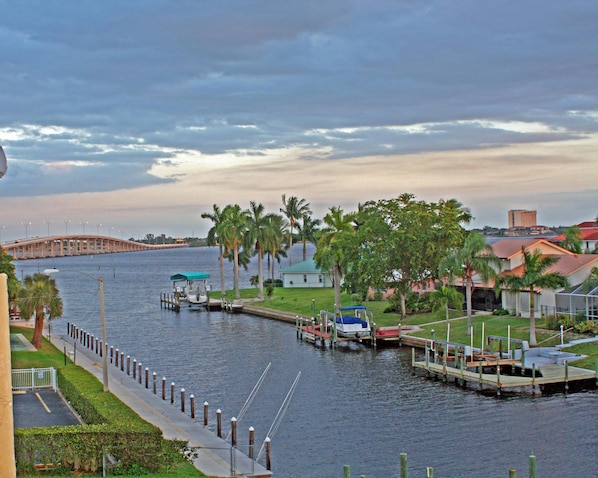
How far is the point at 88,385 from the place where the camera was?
3950cm

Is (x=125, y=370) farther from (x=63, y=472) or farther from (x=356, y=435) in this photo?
(x=63, y=472)

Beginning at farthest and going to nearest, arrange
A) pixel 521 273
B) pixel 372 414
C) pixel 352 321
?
pixel 352 321, pixel 521 273, pixel 372 414

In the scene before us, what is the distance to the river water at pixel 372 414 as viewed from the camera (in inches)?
1166

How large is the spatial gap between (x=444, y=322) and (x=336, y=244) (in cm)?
1522

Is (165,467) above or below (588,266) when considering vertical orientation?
below

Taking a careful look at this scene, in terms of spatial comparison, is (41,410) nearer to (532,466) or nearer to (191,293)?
(532,466)

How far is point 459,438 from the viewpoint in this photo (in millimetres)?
32750

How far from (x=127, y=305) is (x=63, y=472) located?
Answer: 92.3m

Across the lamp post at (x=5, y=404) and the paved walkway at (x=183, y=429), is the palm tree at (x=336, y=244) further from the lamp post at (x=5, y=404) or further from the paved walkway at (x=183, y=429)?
the lamp post at (x=5, y=404)

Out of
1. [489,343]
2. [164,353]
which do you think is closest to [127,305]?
[164,353]

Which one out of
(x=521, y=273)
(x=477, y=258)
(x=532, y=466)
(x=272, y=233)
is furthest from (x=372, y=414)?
(x=272, y=233)

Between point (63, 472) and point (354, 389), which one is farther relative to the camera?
point (354, 389)

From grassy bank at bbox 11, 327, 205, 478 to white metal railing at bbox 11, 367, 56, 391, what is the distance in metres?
1.17

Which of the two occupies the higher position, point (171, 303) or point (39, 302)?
point (39, 302)
